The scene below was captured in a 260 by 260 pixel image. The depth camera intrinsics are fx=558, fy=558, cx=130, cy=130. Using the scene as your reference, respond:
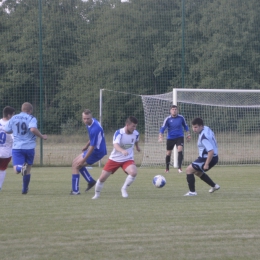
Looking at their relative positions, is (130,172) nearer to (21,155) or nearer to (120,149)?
(120,149)

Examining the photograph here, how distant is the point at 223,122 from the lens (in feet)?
63.8

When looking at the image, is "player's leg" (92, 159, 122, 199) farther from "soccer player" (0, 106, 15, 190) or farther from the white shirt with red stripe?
"soccer player" (0, 106, 15, 190)

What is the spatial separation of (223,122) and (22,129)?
34.5ft

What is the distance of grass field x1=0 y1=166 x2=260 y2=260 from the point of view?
5379 millimetres

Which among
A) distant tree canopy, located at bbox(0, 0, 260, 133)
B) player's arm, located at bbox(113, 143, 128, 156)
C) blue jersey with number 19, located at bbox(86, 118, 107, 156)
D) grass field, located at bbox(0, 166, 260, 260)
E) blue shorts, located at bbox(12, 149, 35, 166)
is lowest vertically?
grass field, located at bbox(0, 166, 260, 260)

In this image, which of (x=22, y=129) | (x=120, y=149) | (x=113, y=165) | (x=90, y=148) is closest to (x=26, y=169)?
(x=22, y=129)

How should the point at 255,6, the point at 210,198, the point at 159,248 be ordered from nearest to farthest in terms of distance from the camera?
1. the point at 159,248
2. the point at 210,198
3. the point at 255,6

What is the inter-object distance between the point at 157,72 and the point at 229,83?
295 centimetres

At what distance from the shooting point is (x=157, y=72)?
787 inches

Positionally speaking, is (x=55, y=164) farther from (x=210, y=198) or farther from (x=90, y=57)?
(x=210, y=198)

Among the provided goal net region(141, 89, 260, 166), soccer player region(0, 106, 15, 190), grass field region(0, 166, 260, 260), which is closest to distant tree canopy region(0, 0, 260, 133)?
goal net region(141, 89, 260, 166)

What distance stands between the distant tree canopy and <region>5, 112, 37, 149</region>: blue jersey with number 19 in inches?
352

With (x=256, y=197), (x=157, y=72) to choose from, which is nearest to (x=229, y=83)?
(x=157, y=72)

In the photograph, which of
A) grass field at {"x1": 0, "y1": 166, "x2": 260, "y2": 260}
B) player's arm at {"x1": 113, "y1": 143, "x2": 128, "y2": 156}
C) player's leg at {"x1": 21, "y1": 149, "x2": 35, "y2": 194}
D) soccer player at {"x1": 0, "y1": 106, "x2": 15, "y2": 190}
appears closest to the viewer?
grass field at {"x1": 0, "y1": 166, "x2": 260, "y2": 260}
